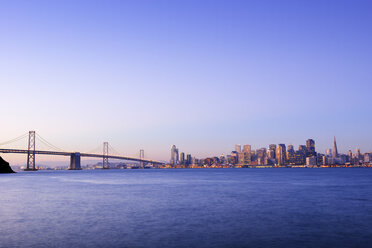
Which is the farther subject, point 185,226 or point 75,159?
point 75,159

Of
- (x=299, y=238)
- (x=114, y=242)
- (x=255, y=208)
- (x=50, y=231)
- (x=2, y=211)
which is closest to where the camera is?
(x=114, y=242)

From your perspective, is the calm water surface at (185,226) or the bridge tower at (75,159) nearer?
the calm water surface at (185,226)

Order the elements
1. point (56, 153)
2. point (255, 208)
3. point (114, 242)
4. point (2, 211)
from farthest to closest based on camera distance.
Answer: point (56, 153) < point (255, 208) < point (2, 211) < point (114, 242)

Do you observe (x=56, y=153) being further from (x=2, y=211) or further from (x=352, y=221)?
(x=352, y=221)

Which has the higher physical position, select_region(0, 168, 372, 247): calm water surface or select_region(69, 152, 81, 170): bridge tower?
select_region(69, 152, 81, 170): bridge tower

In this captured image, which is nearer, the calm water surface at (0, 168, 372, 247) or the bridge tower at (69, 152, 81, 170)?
the calm water surface at (0, 168, 372, 247)

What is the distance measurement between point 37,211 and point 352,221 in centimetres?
2606

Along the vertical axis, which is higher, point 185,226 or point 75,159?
point 75,159

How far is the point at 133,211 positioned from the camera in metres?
28.7

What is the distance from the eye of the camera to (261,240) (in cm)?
1792

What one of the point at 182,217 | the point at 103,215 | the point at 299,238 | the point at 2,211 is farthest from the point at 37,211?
the point at 299,238

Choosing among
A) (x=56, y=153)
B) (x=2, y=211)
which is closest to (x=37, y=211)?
(x=2, y=211)

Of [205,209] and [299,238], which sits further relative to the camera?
[205,209]

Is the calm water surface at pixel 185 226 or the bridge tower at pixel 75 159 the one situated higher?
the bridge tower at pixel 75 159
